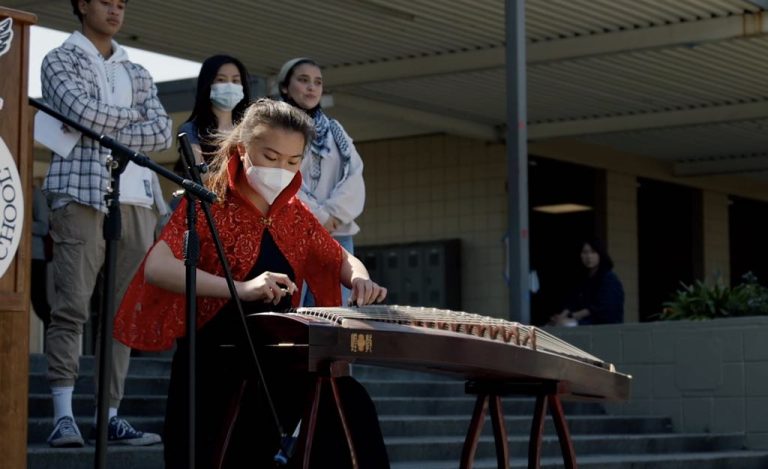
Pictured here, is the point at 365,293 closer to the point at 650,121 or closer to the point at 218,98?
the point at 218,98

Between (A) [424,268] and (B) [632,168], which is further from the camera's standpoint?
(B) [632,168]

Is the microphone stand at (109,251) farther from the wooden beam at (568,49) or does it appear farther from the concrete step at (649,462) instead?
the wooden beam at (568,49)

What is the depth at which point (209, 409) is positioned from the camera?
414cm

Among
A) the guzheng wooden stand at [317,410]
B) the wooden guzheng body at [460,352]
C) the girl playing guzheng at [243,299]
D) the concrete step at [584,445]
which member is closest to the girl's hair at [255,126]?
the girl playing guzheng at [243,299]

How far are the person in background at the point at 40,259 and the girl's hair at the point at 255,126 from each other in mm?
5116

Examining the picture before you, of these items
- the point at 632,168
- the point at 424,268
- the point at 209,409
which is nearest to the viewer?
the point at 209,409

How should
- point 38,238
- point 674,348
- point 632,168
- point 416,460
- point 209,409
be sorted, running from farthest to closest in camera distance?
point 632,168 → point 674,348 → point 38,238 → point 416,460 → point 209,409

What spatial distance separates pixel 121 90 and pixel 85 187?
1.57 ft

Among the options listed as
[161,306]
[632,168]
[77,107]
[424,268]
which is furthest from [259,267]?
[632,168]

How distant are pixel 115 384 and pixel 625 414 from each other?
527 centimetres

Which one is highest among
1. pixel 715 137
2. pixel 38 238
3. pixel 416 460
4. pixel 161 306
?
pixel 715 137

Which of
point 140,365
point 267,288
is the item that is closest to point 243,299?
point 267,288

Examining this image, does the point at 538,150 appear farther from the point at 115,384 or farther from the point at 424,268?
the point at 115,384

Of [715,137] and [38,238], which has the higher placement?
[715,137]
